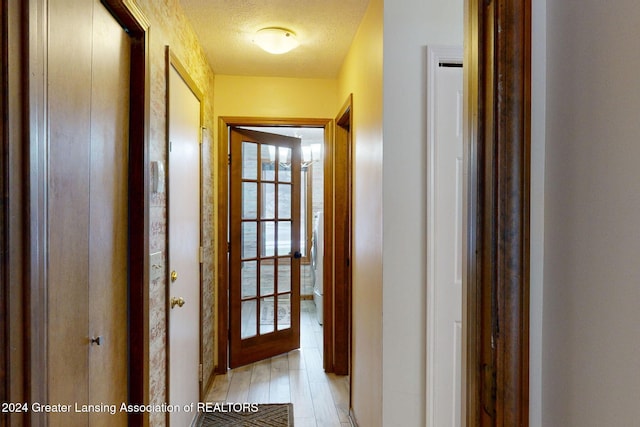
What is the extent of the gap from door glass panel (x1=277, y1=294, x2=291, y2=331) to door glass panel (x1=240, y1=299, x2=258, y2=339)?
26 cm

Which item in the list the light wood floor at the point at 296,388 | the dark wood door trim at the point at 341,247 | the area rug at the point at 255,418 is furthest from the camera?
the dark wood door trim at the point at 341,247

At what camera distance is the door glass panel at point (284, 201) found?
11.8 feet

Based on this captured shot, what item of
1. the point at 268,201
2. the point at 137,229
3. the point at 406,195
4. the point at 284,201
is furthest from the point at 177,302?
the point at 284,201

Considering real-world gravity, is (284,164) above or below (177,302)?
above

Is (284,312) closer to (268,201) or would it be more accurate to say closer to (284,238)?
(284,238)

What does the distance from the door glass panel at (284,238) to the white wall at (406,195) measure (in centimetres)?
194

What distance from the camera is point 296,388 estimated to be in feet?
9.70

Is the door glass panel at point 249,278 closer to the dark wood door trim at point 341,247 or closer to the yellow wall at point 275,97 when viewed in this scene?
the dark wood door trim at point 341,247

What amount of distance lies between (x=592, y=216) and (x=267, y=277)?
3137 mm

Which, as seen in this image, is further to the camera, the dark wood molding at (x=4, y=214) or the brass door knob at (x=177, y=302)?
the brass door knob at (x=177, y=302)

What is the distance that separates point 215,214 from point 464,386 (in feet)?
8.73

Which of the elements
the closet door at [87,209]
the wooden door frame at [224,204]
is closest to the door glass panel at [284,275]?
the wooden door frame at [224,204]

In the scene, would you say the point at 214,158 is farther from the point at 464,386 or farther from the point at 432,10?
the point at 464,386

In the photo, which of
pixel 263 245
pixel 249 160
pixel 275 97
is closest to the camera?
pixel 275 97
